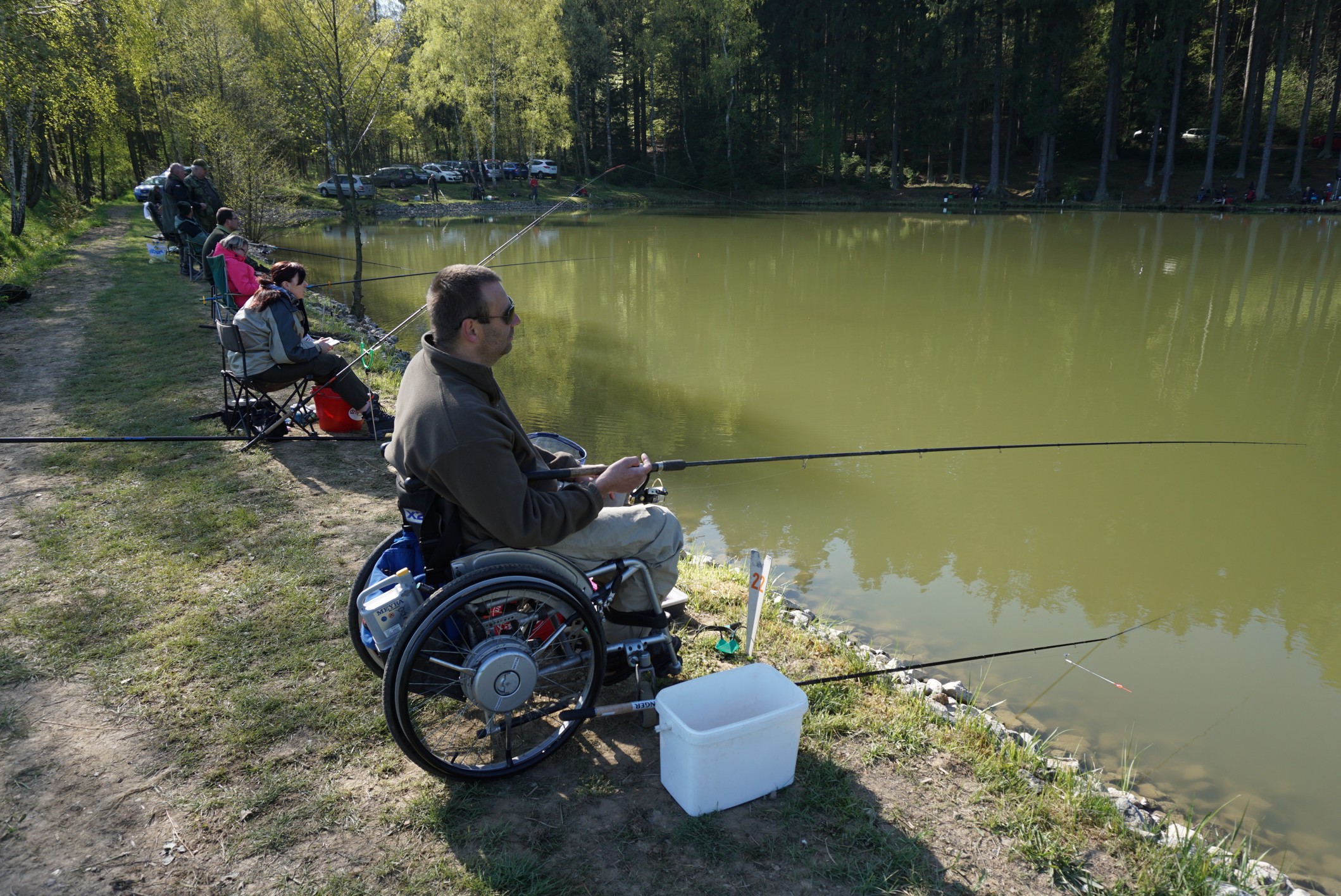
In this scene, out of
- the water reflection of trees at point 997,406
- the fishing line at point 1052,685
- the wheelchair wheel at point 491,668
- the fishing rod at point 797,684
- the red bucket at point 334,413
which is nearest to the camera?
the wheelchair wheel at point 491,668

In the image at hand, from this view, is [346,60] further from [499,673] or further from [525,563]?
[499,673]

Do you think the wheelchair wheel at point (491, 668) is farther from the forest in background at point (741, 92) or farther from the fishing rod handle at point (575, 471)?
the forest in background at point (741, 92)

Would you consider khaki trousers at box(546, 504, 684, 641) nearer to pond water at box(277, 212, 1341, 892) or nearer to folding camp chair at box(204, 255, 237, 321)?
pond water at box(277, 212, 1341, 892)

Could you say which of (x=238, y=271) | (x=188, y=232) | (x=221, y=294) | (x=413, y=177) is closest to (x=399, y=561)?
(x=238, y=271)

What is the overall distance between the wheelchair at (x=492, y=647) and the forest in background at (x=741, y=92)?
15.6 metres

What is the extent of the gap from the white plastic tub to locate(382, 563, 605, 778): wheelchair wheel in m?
0.32

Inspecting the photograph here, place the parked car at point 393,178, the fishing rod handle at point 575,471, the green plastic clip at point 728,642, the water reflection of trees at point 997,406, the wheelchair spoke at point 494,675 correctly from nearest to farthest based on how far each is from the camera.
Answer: the wheelchair spoke at point 494,675, the fishing rod handle at point 575,471, the green plastic clip at point 728,642, the water reflection of trees at point 997,406, the parked car at point 393,178

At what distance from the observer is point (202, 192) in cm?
1146

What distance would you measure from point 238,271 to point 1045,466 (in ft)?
24.0

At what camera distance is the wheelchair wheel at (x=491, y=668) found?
2.23 m

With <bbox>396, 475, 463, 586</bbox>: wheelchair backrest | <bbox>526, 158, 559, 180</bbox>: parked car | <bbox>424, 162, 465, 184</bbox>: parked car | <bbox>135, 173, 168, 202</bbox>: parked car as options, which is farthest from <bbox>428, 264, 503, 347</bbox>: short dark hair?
<bbox>526, 158, 559, 180</bbox>: parked car

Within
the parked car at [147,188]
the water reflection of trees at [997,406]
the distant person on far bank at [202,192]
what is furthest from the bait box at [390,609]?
the parked car at [147,188]

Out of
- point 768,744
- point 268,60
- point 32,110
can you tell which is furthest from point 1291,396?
point 268,60

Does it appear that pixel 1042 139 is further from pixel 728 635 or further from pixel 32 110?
pixel 728 635
